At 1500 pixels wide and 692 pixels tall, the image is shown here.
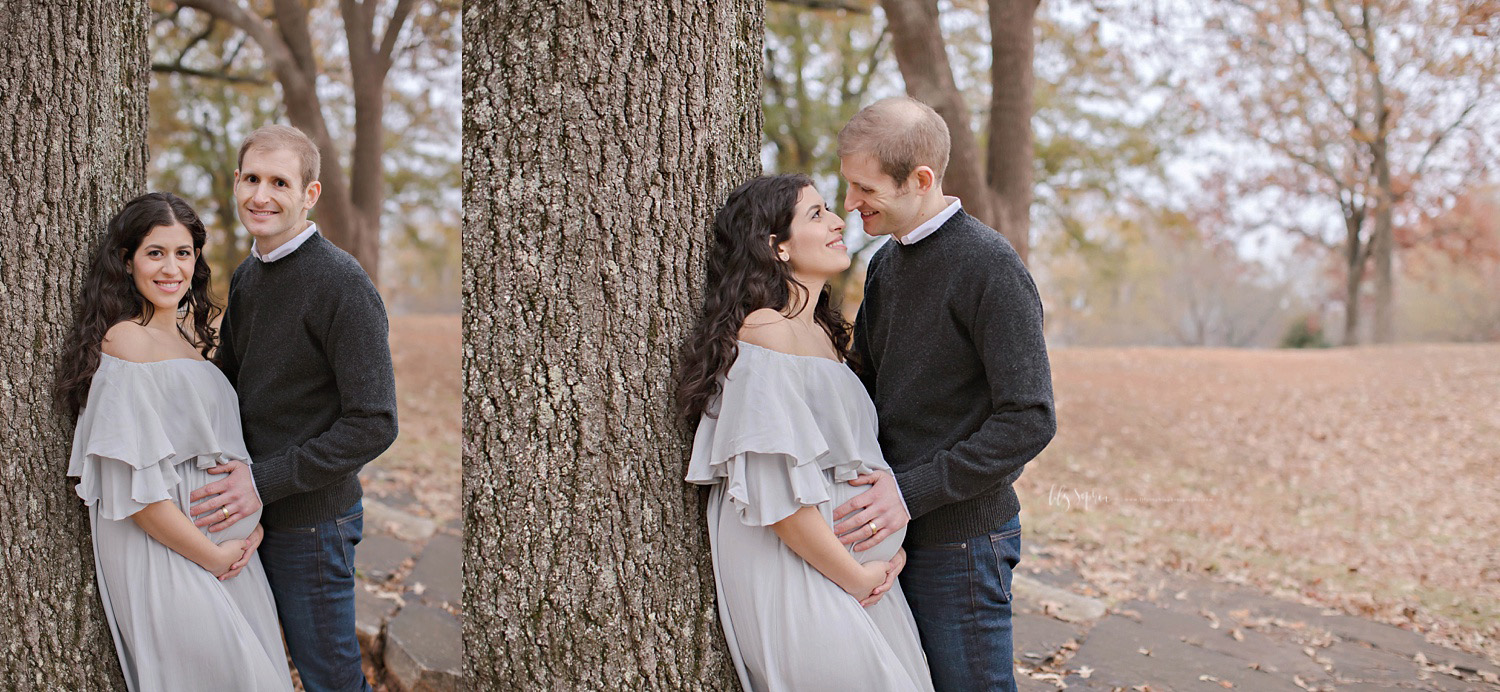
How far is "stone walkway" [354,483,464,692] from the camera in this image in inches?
148

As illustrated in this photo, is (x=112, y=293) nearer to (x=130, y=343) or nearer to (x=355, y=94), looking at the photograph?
(x=130, y=343)

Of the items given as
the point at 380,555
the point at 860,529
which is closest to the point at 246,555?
the point at 860,529

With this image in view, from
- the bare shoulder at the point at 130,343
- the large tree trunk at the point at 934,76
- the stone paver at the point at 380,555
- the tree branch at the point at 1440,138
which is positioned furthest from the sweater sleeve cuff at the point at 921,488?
the tree branch at the point at 1440,138

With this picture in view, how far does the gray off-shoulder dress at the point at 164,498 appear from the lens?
2582 millimetres

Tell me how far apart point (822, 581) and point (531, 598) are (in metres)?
0.75

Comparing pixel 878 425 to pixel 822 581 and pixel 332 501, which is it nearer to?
pixel 822 581

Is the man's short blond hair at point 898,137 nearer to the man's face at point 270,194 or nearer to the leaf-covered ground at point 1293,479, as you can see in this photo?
the man's face at point 270,194

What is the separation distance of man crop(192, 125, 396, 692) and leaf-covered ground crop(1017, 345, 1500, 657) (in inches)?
173

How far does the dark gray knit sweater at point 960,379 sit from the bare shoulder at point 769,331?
33 cm

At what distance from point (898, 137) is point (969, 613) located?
1.22 metres

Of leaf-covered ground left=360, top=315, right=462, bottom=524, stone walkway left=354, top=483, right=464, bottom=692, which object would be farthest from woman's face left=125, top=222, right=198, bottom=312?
leaf-covered ground left=360, top=315, right=462, bottom=524

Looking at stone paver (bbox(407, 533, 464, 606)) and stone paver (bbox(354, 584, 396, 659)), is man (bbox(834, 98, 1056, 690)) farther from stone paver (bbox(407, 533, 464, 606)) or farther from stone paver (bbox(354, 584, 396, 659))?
stone paver (bbox(407, 533, 464, 606))

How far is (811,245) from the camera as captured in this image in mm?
2465

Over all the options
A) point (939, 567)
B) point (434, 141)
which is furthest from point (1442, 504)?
point (434, 141)
